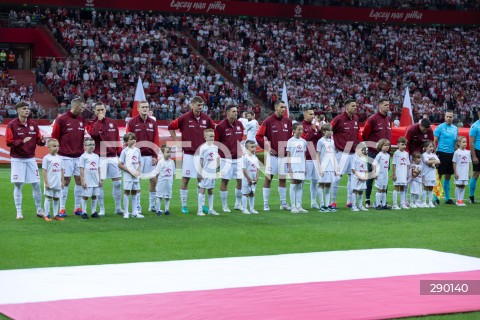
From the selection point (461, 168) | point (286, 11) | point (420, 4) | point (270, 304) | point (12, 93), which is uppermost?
point (420, 4)

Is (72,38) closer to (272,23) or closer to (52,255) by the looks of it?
(272,23)

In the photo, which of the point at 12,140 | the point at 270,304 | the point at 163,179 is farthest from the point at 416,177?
the point at 270,304

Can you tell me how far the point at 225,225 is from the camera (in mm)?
13961

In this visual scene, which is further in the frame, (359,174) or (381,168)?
(381,168)

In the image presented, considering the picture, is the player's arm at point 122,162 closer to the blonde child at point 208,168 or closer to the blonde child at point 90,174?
the blonde child at point 90,174

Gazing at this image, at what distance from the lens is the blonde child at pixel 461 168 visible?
57.9 ft

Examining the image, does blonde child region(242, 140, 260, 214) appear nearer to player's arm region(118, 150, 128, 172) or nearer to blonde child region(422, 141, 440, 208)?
player's arm region(118, 150, 128, 172)

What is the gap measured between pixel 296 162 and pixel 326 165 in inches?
31.4

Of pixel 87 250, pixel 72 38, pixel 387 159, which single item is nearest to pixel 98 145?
pixel 87 250

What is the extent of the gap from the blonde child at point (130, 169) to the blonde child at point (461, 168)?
731 cm

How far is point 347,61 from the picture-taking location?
49.8 m

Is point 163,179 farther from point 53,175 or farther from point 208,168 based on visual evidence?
point 53,175

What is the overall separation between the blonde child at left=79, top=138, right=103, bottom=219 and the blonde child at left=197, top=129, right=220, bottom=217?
1.98 metres

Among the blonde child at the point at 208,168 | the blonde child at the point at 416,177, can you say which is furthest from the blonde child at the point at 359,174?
the blonde child at the point at 208,168
